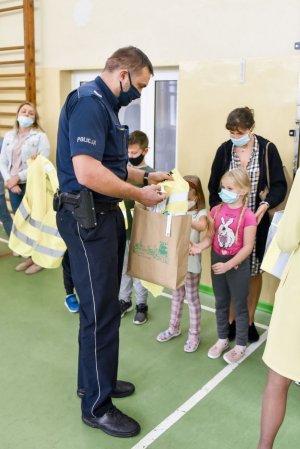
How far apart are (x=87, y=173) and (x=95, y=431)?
1228 millimetres

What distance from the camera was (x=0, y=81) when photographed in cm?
548

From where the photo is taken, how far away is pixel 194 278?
9.81ft

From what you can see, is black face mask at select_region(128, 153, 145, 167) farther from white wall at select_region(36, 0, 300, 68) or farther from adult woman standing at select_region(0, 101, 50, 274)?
adult woman standing at select_region(0, 101, 50, 274)

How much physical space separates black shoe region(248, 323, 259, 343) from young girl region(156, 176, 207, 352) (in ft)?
1.21

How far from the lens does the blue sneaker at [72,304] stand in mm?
3549

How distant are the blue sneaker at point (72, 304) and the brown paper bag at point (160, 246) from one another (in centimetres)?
116

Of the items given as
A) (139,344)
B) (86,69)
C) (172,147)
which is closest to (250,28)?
(172,147)

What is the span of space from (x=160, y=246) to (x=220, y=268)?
1.60ft

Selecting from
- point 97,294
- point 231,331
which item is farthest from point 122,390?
point 231,331

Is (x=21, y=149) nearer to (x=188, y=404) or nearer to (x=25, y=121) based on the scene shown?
(x=25, y=121)

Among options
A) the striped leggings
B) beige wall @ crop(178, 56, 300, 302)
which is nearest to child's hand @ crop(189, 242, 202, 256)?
the striped leggings

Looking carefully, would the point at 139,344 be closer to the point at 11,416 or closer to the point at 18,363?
the point at 18,363

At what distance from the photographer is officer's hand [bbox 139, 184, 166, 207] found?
221 cm

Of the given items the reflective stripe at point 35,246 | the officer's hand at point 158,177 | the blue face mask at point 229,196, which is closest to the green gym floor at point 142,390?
the reflective stripe at point 35,246
